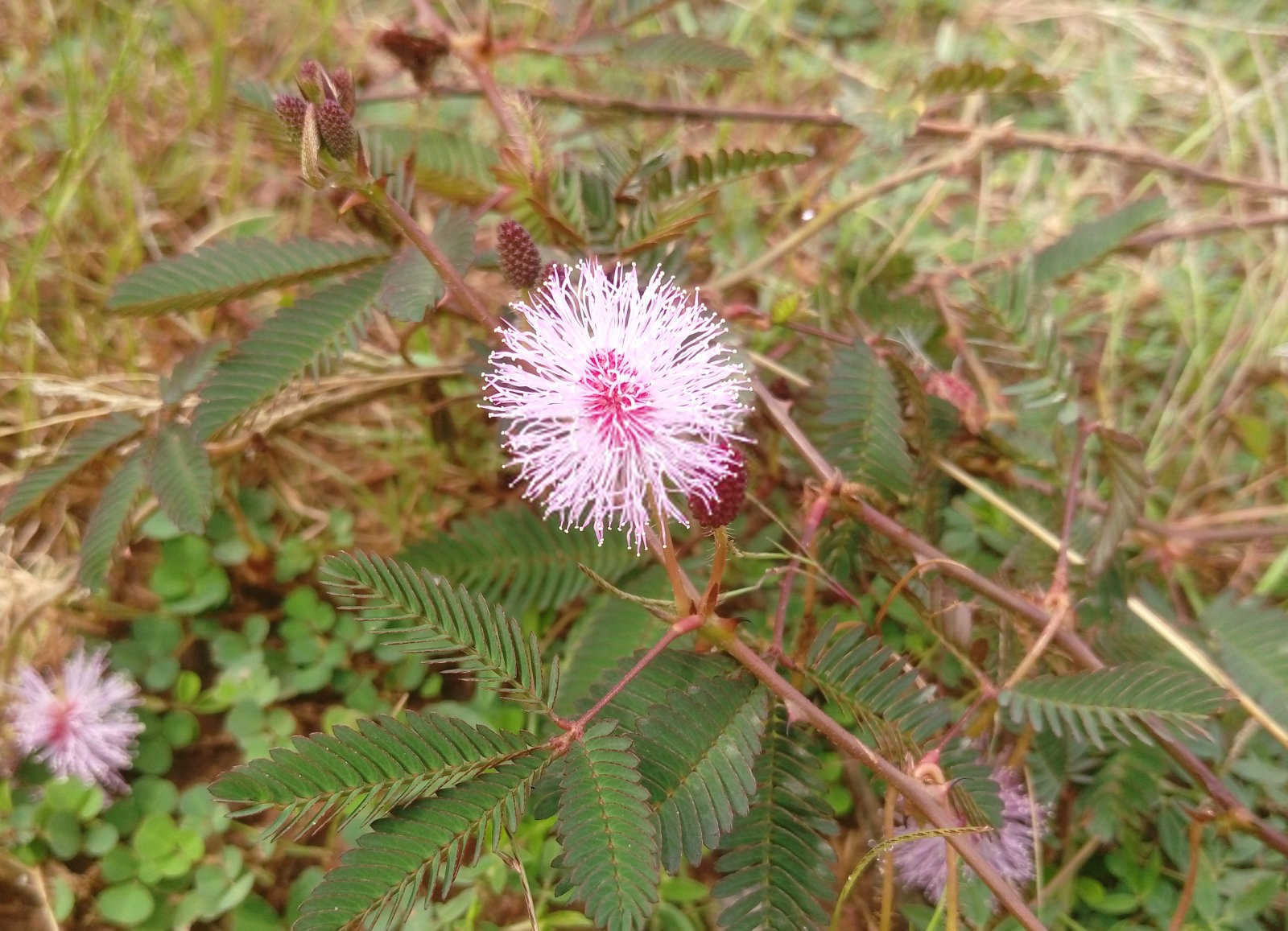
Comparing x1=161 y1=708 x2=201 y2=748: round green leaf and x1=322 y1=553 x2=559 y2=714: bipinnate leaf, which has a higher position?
x1=322 y1=553 x2=559 y2=714: bipinnate leaf

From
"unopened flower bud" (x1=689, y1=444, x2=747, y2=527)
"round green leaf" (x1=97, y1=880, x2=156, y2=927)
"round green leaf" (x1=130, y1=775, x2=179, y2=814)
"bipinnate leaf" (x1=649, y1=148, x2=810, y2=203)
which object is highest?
"bipinnate leaf" (x1=649, y1=148, x2=810, y2=203)

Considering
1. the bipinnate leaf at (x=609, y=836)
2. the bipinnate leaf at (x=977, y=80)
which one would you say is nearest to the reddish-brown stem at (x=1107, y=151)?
the bipinnate leaf at (x=977, y=80)

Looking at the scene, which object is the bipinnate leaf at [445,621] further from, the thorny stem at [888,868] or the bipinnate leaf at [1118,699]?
the bipinnate leaf at [1118,699]

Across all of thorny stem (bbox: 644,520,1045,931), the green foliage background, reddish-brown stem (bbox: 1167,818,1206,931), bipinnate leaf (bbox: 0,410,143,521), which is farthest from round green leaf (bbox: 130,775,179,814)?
reddish-brown stem (bbox: 1167,818,1206,931)

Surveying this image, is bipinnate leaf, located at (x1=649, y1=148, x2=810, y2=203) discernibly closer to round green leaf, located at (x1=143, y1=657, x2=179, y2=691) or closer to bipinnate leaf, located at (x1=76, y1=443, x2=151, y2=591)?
bipinnate leaf, located at (x1=76, y1=443, x2=151, y2=591)

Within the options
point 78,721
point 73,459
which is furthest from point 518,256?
A: point 78,721

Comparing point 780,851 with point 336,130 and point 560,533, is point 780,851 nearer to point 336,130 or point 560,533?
point 560,533

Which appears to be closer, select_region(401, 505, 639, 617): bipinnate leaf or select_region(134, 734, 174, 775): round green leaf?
select_region(401, 505, 639, 617): bipinnate leaf
